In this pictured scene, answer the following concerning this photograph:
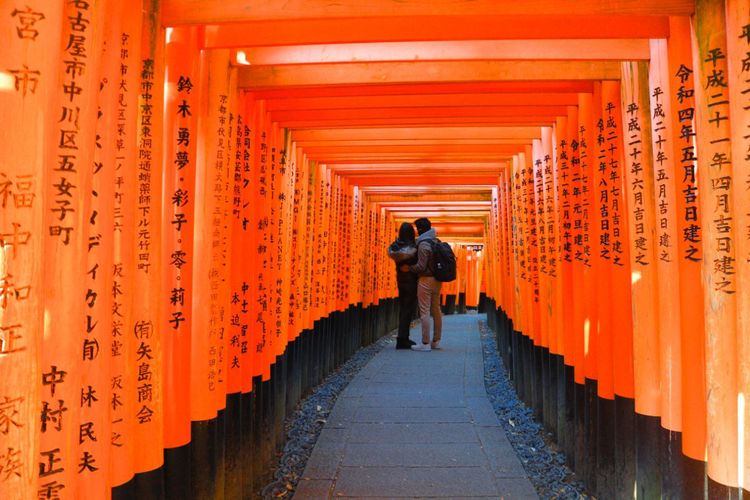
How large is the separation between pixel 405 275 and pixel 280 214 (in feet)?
16.6

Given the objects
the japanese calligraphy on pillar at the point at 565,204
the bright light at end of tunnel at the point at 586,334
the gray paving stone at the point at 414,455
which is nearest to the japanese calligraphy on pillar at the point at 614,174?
the bright light at end of tunnel at the point at 586,334

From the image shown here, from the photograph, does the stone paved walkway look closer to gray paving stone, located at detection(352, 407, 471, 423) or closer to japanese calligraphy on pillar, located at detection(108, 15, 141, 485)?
gray paving stone, located at detection(352, 407, 471, 423)

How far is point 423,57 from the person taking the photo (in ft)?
10.9

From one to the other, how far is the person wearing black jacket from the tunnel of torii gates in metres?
3.96

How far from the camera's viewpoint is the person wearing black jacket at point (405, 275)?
9211 millimetres

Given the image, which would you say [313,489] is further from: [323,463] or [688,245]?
[688,245]

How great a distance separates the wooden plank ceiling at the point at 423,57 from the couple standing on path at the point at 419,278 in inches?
116

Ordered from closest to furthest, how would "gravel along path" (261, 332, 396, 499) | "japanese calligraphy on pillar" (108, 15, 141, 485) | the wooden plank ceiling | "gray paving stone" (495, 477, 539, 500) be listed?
"japanese calligraphy on pillar" (108, 15, 141, 485) → the wooden plank ceiling → "gray paving stone" (495, 477, 539, 500) → "gravel along path" (261, 332, 396, 499)

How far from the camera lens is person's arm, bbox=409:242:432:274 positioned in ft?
28.3

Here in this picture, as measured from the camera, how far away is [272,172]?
14.5ft

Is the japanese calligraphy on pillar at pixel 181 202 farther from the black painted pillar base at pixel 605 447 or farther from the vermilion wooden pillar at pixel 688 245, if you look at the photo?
the black painted pillar base at pixel 605 447

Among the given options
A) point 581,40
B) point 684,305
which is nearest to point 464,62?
point 581,40

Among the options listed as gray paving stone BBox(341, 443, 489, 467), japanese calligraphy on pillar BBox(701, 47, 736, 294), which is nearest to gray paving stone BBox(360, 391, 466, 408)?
gray paving stone BBox(341, 443, 489, 467)

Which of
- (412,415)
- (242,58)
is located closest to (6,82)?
(242,58)
